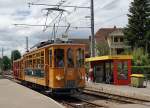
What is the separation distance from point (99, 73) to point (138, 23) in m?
34.6

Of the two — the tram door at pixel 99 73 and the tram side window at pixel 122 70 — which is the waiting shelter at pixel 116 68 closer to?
the tram side window at pixel 122 70

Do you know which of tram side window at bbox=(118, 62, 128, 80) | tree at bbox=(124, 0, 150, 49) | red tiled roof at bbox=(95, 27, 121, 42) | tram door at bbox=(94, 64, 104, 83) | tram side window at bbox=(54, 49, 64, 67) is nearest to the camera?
tram side window at bbox=(54, 49, 64, 67)

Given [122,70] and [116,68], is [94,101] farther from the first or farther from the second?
[122,70]

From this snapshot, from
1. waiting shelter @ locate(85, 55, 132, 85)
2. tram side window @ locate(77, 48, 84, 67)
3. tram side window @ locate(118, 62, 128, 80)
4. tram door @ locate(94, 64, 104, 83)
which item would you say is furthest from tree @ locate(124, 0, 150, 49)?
tram side window @ locate(77, 48, 84, 67)

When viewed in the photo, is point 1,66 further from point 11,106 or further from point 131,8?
point 11,106

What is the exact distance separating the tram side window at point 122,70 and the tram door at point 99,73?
10.4ft

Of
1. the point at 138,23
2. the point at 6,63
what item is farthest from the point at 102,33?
the point at 138,23

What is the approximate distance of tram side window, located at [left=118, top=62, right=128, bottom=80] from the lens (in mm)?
37281

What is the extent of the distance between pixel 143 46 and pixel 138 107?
5503 cm

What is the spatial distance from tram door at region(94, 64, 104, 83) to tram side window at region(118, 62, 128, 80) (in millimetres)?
3174

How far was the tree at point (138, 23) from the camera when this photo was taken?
244ft

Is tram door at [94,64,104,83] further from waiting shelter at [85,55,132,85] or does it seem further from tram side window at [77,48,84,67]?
tram side window at [77,48,84,67]

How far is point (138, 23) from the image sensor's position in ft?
246

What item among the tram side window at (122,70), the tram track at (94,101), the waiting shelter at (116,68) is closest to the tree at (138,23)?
the waiting shelter at (116,68)
